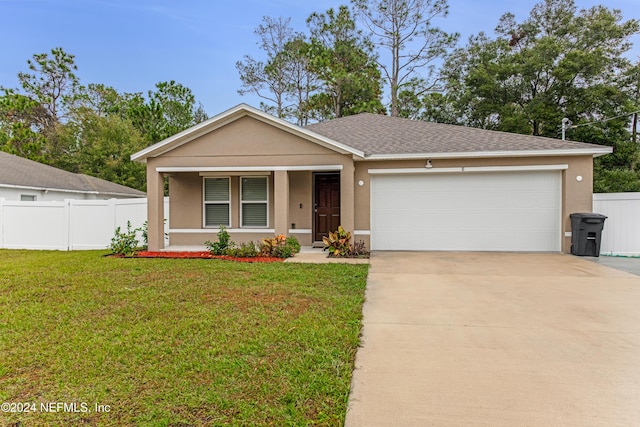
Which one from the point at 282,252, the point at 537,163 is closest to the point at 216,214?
the point at 282,252

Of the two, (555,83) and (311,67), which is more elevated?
(311,67)

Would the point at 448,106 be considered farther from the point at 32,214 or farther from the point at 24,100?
the point at 24,100

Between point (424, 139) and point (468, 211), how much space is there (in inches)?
106

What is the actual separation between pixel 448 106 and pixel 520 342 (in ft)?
80.9

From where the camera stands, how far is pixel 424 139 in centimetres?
1172

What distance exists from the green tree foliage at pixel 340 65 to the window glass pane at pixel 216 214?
640 inches

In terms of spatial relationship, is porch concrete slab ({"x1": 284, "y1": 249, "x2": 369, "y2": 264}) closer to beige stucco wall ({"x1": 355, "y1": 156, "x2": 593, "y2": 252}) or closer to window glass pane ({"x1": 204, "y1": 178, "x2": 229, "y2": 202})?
beige stucco wall ({"x1": 355, "y1": 156, "x2": 593, "y2": 252})

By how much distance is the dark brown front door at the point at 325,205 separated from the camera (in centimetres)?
1152

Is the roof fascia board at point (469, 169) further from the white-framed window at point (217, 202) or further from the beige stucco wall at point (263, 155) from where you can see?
the white-framed window at point (217, 202)

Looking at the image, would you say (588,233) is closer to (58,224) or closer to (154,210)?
(154,210)

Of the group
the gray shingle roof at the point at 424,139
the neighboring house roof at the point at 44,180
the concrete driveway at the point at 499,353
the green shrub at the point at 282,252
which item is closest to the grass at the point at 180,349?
the concrete driveway at the point at 499,353

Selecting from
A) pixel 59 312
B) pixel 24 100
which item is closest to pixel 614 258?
pixel 59 312

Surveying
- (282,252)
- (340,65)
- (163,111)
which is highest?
(340,65)

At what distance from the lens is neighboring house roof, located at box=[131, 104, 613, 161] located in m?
9.99
